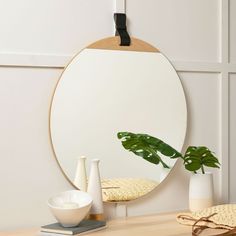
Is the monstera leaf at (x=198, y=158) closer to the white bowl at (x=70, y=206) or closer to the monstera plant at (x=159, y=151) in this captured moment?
the monstera plant at (x=159, y=151)

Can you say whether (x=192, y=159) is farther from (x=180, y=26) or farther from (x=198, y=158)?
Result: (x=180, y=26)

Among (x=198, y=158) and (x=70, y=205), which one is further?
(x=198, y=158)

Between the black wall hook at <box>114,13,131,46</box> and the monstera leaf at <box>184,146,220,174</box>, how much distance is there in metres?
0.57

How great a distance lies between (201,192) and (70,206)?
27.2 inches

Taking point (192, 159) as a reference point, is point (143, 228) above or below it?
below

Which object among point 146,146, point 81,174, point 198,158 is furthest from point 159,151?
point 81,174

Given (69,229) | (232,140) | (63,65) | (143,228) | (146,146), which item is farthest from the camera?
(232,140)

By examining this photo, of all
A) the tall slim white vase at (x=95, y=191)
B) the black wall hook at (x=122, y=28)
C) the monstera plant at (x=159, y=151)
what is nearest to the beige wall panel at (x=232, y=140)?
the monstera plant at (x=159, y=151)

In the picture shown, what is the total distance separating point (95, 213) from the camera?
220cm

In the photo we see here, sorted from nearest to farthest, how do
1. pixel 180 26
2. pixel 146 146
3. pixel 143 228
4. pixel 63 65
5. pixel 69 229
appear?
pixel 69 229
pixel 143 228
pixel 63 65
pixel 146 146
pixel 180 26

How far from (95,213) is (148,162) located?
1.32ft

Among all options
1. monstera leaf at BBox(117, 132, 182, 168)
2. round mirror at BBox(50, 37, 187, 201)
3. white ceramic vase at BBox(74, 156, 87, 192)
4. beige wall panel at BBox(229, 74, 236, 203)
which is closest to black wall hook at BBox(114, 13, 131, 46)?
round mirror at BBox(50, 37, 187, 201)

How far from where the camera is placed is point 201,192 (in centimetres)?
244

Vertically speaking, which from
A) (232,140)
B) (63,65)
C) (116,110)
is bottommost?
(232,140)
